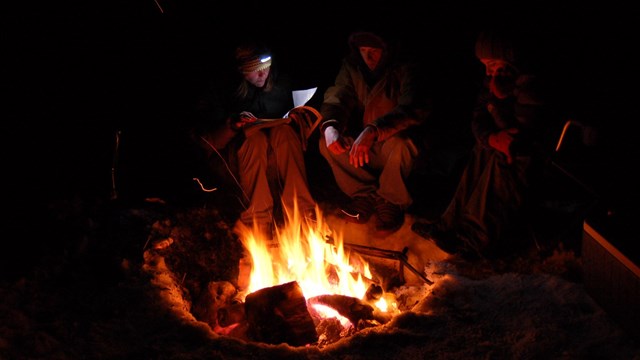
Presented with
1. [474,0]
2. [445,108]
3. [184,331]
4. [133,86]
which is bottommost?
[184,331]

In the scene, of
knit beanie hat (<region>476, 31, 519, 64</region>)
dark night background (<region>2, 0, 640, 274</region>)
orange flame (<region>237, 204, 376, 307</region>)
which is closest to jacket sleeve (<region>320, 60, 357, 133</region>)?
orange flame (<region>237, 204, 376, 307</region>)

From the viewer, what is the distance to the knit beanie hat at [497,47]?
359 cm

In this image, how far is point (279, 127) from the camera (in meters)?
4.68

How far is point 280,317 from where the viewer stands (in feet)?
10.6

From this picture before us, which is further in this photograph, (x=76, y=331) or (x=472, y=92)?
(x=472, y=92)

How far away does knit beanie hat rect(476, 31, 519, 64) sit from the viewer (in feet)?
11.8

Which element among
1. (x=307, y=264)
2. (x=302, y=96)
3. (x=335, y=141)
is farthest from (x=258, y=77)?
(x=307, y=264)

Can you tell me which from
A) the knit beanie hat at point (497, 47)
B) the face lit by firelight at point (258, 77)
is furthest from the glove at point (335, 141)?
the knit beanie hat at point (497, 47)

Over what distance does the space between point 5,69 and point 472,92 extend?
549 centimetres

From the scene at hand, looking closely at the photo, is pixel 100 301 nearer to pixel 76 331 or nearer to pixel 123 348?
pixel 76 331

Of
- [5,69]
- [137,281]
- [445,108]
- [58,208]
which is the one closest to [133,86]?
→ [5,69]

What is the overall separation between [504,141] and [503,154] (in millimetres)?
127

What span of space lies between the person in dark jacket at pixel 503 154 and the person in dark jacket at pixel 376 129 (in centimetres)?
53

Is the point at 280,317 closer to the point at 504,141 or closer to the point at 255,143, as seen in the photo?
the point at 255,143
